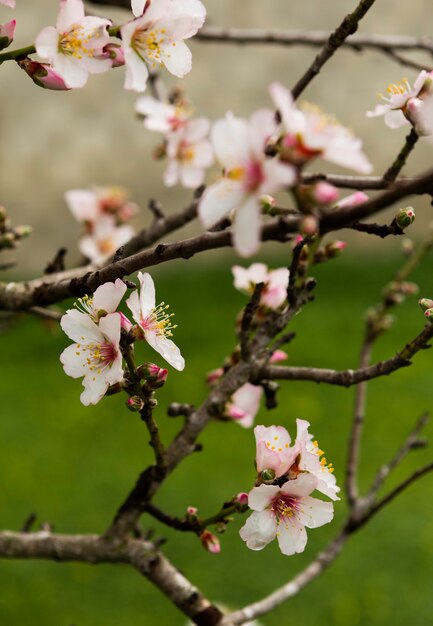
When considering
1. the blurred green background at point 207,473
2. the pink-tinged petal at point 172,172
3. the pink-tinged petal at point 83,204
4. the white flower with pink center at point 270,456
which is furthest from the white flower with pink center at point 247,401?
the blurred green background at point 207,473

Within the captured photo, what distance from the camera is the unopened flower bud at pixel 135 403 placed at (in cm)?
74

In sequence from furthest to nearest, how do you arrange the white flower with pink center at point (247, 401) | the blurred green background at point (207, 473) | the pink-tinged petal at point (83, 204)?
the blurred green background at point (207, 473) < the pink-tinged petal at point (83, 204) < the white flower with pink center at point (247, 401)

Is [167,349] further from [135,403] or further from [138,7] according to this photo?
[138,7]

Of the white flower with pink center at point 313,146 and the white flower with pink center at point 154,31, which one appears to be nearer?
the white flower with pink center at point 313,146

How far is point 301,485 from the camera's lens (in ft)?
Answer: 2.37

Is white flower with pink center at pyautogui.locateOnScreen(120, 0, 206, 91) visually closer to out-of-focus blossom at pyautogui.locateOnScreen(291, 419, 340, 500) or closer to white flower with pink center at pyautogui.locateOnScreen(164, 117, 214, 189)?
out-of-focus blossom at pyautogui.locateOnScreen(291, 419, 340, 500)

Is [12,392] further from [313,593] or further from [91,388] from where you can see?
[91,388]

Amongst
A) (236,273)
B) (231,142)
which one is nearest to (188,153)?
(236,273)

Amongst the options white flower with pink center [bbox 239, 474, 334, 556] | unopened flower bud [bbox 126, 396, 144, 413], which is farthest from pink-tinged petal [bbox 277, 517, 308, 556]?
unopened flower bud [bbox 126, 396, 144, 413]

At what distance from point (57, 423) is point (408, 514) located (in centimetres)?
166

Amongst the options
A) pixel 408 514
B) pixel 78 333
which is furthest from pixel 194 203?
pixel 408 514

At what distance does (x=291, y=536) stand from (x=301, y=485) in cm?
5

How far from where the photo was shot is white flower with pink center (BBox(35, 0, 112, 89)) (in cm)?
71

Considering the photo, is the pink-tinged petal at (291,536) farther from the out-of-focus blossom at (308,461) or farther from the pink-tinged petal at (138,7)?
the pink-tinged petal at (138,7)
